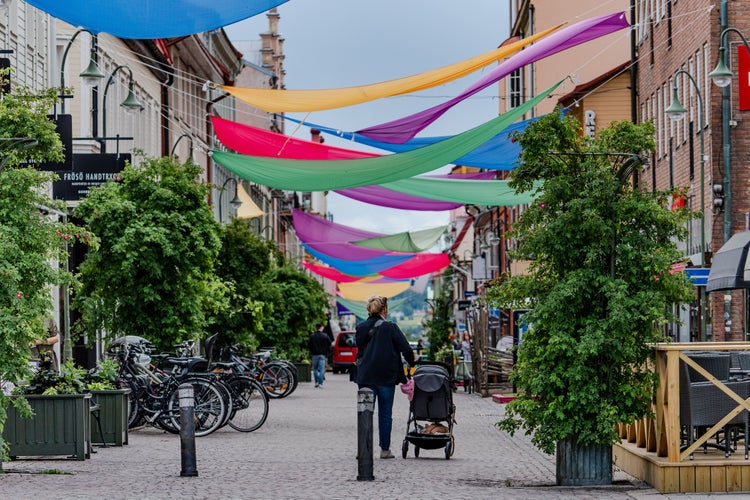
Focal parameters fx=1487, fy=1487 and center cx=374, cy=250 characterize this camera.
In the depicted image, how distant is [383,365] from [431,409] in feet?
2.52

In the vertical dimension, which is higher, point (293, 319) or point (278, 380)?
point (293, 319)

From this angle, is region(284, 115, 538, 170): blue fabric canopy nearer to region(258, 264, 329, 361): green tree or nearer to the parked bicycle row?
the parked bicycle row

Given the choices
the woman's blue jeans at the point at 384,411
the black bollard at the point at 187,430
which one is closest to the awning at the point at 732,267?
the woman's blue jeans at the point at 384,411

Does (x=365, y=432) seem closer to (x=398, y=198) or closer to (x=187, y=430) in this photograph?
(x=187, y=430)

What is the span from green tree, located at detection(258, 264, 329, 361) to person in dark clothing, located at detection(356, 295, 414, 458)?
87.6ft

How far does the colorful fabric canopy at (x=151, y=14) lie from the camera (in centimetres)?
1453

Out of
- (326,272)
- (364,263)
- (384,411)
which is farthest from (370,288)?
A: (384,411)

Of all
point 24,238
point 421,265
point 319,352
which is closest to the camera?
point 24,238

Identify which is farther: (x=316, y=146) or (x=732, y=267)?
(x=316, y=146)

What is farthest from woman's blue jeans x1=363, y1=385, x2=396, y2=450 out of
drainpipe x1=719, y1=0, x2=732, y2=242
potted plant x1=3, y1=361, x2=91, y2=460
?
drainpipe x1=719, y1=0, x2=732, y2=242

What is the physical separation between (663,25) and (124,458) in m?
29.1

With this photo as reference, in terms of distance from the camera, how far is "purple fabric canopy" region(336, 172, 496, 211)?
2873 cm

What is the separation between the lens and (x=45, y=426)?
615 inches

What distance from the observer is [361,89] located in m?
20.7
